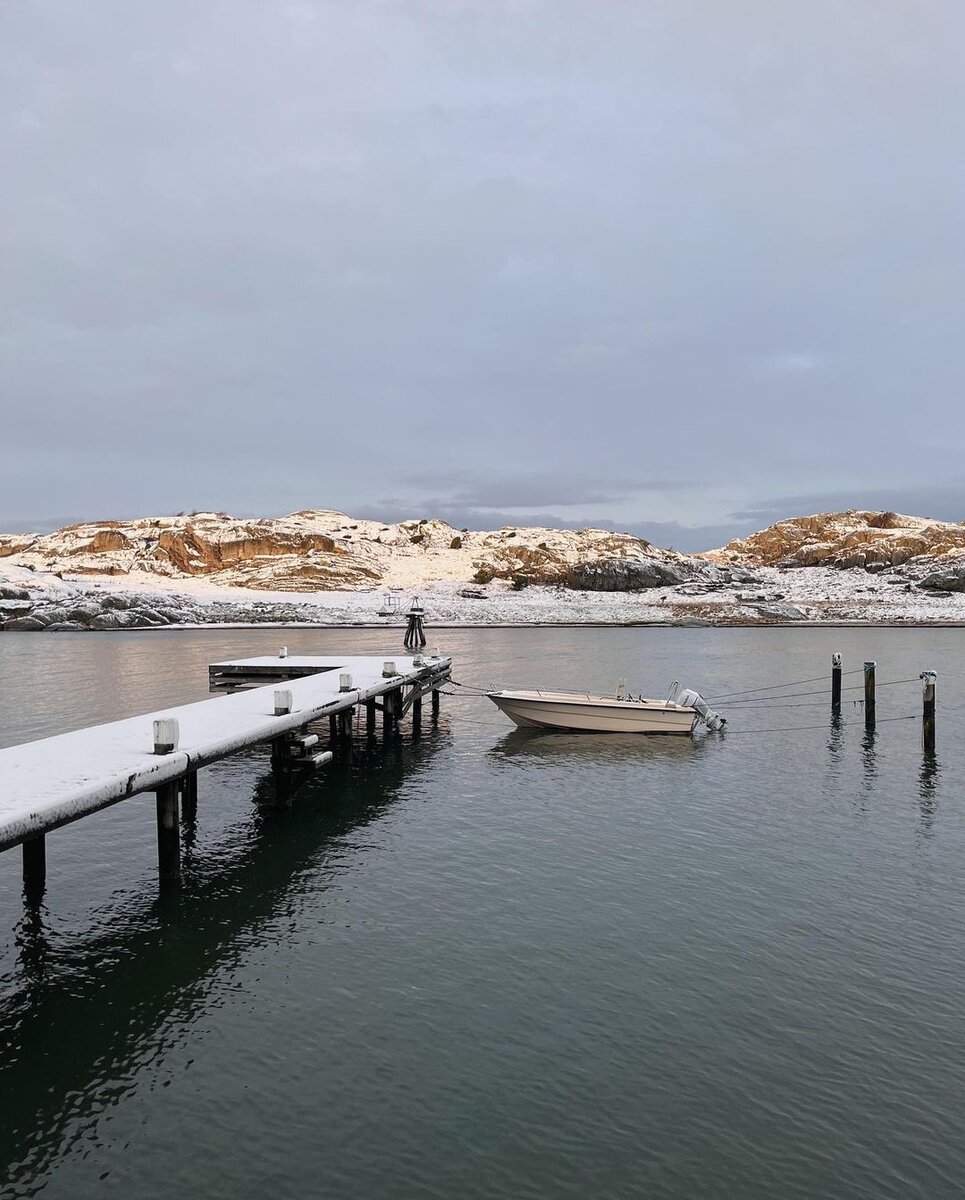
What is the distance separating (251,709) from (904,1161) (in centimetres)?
1823

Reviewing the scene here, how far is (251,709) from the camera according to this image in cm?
2380

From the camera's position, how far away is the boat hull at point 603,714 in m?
32.5

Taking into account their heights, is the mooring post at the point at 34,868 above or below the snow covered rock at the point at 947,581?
below

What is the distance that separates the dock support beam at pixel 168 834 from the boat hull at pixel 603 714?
1735cm

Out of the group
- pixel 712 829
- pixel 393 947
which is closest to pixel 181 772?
pixel 393 947

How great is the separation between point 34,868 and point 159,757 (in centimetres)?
280

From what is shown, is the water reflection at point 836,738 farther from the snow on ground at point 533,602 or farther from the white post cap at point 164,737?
the snow on ground at point 533,602

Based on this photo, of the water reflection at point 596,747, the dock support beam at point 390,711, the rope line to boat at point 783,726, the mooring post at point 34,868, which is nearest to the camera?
the mooring post at point 34,868

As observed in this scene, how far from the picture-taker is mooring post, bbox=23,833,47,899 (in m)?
15.9

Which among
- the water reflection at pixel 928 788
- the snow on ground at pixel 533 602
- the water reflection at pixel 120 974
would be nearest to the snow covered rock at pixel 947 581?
the snow on ground at pixel 533 602

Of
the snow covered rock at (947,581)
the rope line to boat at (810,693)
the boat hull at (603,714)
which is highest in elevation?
the snow covered rock at (947,581)

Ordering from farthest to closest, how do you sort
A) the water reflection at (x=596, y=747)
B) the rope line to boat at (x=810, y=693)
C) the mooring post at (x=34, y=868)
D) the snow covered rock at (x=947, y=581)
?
the snow covered rock at (x=947, y=581) < the rope line to boat at (x=810, y=693) < the water reflection at (x=596, y=747) < the mooring post at (x=34, y=868)

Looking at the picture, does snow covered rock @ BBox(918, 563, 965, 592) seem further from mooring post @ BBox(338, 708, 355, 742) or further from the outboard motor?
mooring post @ BBox(338, 708, 355, 742)

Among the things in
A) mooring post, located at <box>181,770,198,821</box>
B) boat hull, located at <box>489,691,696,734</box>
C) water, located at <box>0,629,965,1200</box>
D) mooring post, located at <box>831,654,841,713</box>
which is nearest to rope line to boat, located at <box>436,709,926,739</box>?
boat hull, located at <box>489,691,696,734</box>
